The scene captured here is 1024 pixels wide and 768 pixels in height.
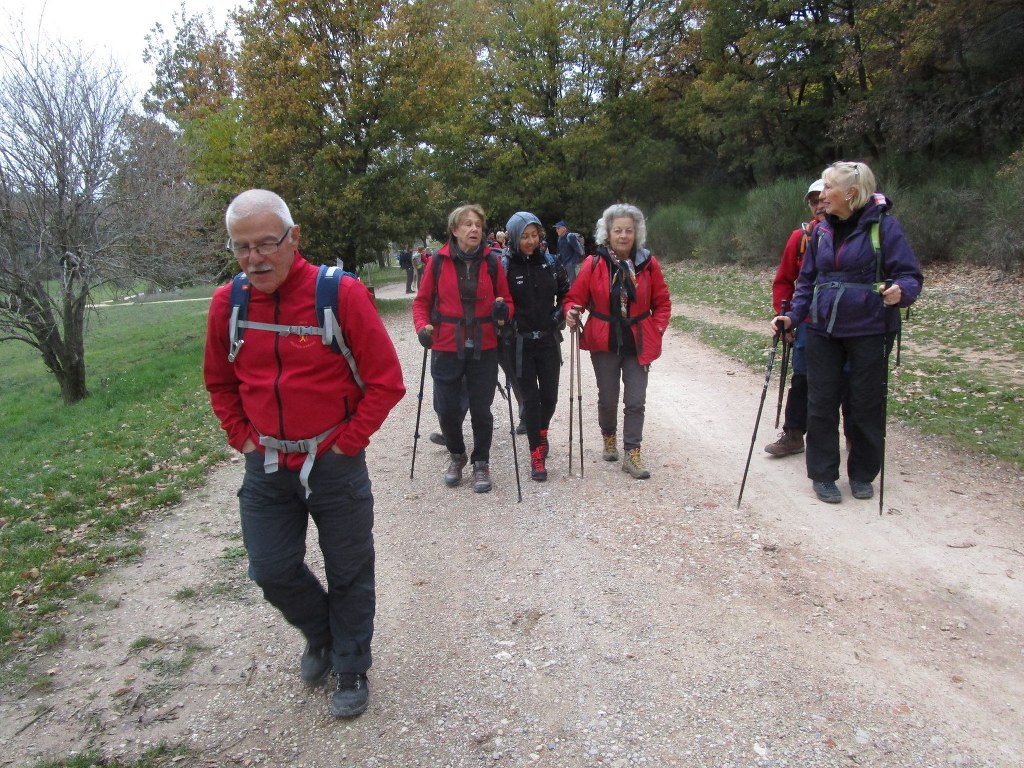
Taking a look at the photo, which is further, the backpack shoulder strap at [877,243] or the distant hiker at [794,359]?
the distant hiker at [794,359]

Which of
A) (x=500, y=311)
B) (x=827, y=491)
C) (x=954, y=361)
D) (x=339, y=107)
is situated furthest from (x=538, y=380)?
(x=339, y=107)

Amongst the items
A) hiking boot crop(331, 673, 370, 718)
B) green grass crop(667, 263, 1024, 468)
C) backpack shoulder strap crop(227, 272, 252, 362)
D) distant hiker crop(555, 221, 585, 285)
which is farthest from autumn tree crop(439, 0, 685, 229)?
hiking boot crop(331, 673, 370, 718)

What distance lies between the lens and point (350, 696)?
Result: 122 inches

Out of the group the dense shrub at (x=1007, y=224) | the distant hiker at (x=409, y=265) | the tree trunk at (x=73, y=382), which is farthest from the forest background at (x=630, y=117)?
the tree trunk at (x=73, y=382)

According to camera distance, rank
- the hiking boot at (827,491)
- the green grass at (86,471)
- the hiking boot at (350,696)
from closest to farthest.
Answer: the hiking boot at (350,696) < the green grass at (86,471) < the hiking boot at (827,491)

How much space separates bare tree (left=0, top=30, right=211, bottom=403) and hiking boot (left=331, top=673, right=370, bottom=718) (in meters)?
12.2

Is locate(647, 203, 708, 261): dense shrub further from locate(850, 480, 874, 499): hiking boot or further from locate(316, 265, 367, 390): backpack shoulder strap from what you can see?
locate(316, 265, 367, 390): backpack shoulder strap

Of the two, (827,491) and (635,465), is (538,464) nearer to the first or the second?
(635,465)

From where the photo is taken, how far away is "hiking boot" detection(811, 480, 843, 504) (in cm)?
486

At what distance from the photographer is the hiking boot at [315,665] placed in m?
3.29

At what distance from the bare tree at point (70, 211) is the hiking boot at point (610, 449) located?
11289 millimetres

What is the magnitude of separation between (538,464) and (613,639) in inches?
95.2

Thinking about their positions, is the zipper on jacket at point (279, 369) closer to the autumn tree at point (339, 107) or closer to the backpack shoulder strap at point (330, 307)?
the backpack shoulder strap at point (330, 307)

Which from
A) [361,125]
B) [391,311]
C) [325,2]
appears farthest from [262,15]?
[391,311]
